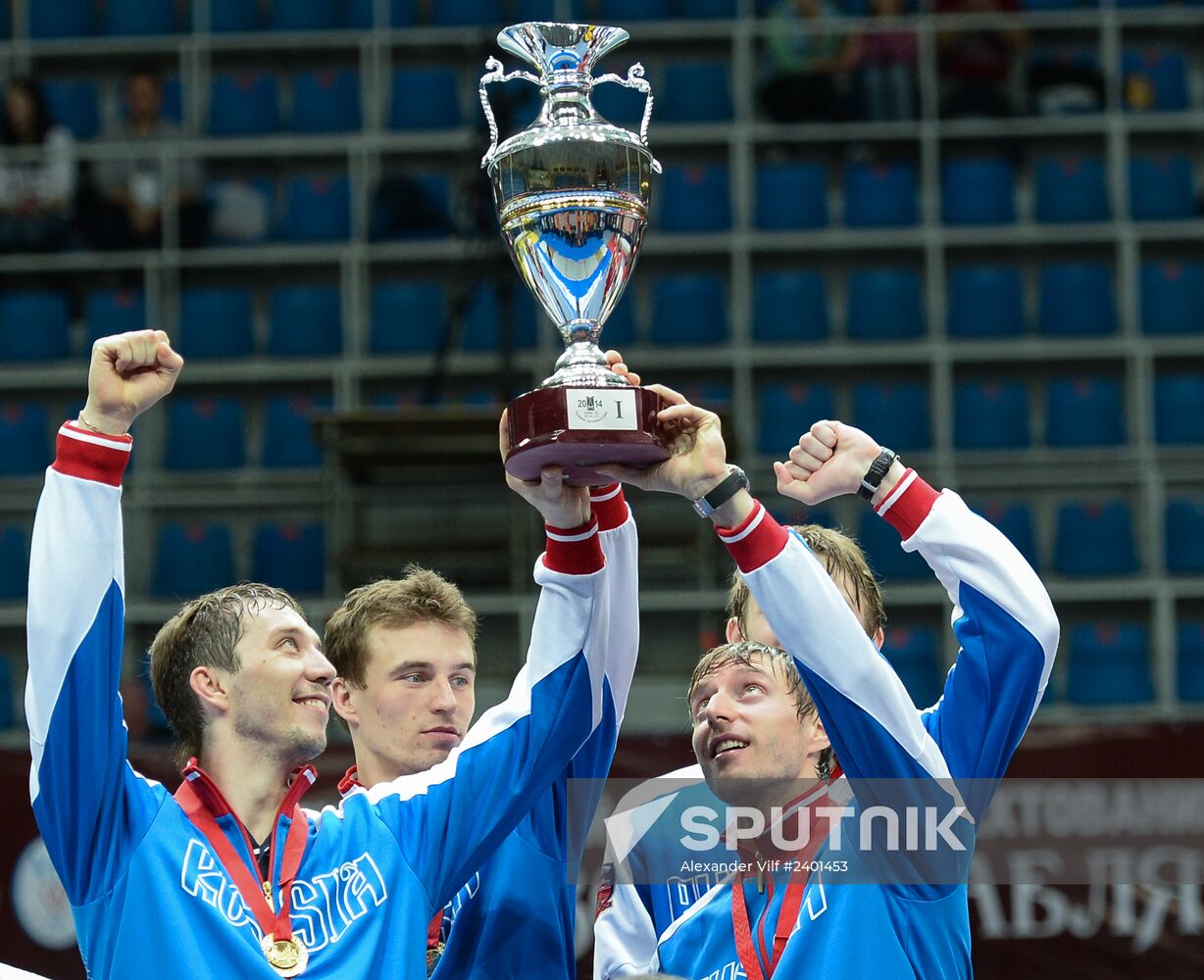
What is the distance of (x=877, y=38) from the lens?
9.46 meters

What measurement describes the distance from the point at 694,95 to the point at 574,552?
716 cm

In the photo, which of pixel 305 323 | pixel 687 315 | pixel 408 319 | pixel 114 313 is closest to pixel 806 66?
pixel 687 315

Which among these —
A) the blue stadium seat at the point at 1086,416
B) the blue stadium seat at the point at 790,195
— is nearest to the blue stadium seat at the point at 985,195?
the blue stadium seat at the point at 790,195

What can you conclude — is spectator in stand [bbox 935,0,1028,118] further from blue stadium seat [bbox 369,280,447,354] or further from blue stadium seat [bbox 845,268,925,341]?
blue stadium seat [bbox 369,280,447,354]

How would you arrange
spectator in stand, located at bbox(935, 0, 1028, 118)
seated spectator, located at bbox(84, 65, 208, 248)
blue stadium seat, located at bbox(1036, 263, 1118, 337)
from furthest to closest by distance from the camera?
spectator in stand, located at bbox(935, 0, 1028, 118), seated spectator, located at bbox(84, 65, 208, 248), blue stadium seat, located at bbox(1036, 263, 1118, 337)

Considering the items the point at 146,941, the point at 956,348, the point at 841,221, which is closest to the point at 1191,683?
the point at 956,348

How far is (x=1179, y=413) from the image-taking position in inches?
345

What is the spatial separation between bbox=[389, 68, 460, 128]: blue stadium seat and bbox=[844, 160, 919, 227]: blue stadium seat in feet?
7.44

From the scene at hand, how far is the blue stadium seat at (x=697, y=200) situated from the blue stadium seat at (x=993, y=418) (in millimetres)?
1654

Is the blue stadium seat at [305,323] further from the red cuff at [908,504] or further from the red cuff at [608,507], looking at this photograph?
the red cuff at [908,504]

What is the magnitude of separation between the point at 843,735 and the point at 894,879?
27cm

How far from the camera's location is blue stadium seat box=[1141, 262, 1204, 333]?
29.7ft

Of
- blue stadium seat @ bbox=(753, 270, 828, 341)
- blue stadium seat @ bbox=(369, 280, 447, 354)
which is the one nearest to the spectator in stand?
blue stadium seat @ bbox=(753, 270, 828, 341)

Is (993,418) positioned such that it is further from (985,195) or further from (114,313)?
(114,313)
